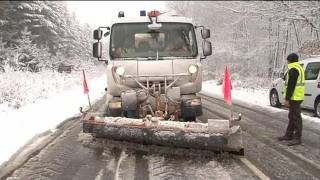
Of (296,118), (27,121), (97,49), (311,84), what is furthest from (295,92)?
(27,121)

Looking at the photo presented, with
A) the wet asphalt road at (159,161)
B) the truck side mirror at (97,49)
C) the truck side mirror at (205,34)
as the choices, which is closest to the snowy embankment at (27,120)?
the wet asphalt road at (159,161)

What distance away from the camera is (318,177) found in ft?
20.5

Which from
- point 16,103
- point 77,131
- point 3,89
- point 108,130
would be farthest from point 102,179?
point 3,89

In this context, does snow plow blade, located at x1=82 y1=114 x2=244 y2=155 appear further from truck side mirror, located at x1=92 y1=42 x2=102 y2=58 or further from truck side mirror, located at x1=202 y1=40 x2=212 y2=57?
truck side mirror, located at x1=202 y1=40 x2=212 y2=57

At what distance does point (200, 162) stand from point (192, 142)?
1.17ft

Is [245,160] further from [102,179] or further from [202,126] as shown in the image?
[102,179]

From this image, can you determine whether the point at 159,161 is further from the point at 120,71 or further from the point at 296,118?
the point at 296,118

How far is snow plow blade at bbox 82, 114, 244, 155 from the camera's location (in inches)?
278

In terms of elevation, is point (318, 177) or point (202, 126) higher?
point (202, 126)

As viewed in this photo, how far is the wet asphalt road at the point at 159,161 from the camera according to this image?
6418mm

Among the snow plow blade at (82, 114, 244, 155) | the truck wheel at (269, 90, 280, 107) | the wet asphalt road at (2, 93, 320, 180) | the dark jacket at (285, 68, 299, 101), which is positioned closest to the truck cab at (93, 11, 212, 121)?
the snow plow blade at (82, 114, 244, 155)

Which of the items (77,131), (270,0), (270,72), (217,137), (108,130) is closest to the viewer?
(217,137)

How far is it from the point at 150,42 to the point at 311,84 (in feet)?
21.6

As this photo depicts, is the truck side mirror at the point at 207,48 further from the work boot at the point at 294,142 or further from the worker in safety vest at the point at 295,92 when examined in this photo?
the work boot at the point at 294,142
